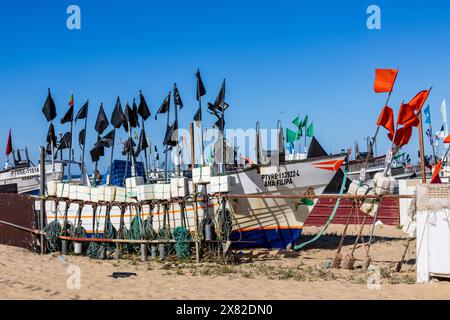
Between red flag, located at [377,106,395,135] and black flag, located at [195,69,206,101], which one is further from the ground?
black flag, located at [195,69,206,101]

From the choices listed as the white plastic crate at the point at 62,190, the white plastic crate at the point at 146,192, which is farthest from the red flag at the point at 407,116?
the white plastic crate at the point at 62,190

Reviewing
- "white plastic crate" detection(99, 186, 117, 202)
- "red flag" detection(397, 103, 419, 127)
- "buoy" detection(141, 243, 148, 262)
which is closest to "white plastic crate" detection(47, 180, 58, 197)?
"white plastic crate" detection(99, 186, 117, 202)

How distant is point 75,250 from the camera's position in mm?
14719

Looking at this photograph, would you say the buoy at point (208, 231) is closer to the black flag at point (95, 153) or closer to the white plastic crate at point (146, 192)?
the white plastic crate at point (146, 192)

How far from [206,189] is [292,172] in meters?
3.04

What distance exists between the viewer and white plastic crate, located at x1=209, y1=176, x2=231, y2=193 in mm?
13773

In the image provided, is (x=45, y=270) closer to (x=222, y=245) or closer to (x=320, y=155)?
(x=222, y=245)

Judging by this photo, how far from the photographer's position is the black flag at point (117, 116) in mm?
A: 16703

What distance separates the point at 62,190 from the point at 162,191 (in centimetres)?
332

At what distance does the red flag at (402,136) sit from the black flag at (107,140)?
895 cm

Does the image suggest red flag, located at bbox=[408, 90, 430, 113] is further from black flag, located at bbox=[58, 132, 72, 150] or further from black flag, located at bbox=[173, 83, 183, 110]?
black flag, located at bbox=[58, 132, 72, 150]

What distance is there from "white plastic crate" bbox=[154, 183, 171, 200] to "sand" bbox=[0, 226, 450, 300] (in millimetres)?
1841

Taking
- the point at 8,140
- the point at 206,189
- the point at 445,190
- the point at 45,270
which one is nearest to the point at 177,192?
the point at 206,189

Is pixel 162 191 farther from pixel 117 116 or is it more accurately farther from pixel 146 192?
pixel 117 116
